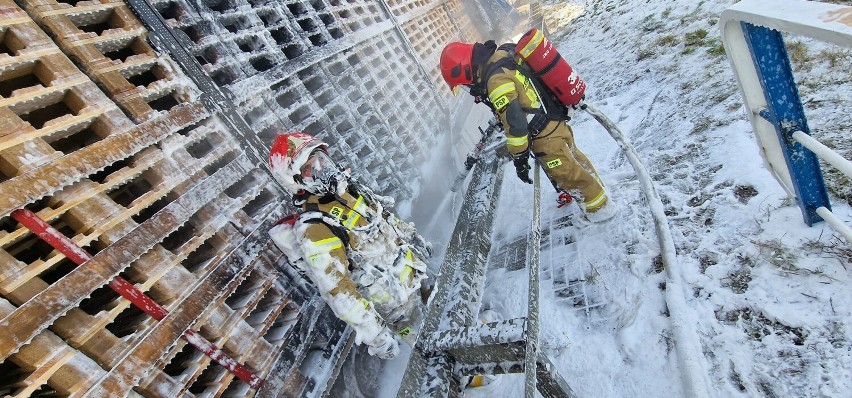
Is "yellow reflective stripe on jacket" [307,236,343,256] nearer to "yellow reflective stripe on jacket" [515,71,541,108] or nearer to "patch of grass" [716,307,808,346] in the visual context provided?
"yellow reflective stripe on jacket" [515,71,541,108]

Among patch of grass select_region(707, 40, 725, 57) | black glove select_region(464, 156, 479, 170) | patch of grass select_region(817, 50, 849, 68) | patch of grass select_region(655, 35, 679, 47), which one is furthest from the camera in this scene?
patch of grass select_region(655, 35, 679, 47)

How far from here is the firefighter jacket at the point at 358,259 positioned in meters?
2.87

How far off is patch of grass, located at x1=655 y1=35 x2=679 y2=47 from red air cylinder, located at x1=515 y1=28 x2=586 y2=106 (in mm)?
3922

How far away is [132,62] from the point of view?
3053mm

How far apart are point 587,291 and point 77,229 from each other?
150 inches

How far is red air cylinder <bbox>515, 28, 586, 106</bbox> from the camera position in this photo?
4129mm

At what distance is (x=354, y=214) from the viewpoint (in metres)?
3.19

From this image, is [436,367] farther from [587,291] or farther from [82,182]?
[82,182]

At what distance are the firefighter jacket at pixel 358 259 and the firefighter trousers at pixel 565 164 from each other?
1675 mm

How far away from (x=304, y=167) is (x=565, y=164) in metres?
2.63

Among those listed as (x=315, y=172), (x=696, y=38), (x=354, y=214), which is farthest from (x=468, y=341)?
(x=696, y=38)

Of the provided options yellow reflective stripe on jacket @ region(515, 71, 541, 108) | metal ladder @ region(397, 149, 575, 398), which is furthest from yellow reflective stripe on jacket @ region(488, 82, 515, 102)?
metal ladder @ region(397, 149, 575, 398)

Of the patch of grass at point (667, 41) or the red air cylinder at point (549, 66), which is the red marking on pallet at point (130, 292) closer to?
the red air cylinder at point (549, 66)

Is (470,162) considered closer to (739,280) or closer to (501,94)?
(501,94)
